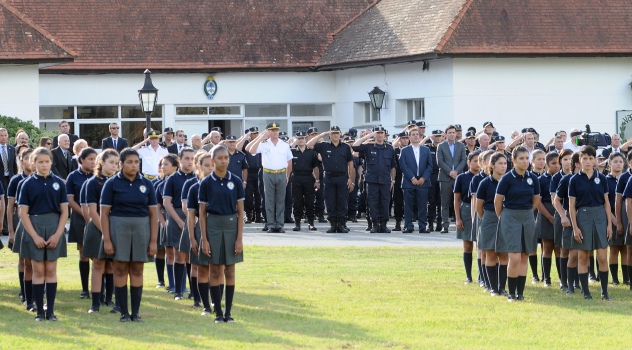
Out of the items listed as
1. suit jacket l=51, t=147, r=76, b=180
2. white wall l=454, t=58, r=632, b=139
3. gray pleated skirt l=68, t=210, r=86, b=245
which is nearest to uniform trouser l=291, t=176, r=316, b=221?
suit jacket l=51, t=147, r=76, b=180

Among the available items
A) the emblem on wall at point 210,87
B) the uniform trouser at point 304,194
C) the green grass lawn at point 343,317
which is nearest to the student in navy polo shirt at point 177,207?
the green grass lawn at point 343,317

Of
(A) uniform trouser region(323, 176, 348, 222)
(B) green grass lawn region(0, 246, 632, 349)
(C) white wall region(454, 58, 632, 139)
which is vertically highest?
(C) white wall region(454, 58, 632, 139)

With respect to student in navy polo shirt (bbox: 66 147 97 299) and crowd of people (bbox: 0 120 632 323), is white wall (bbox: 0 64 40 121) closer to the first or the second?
crowd of people (bbox: 0 120 632 323)

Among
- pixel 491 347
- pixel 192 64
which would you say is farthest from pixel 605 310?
pixel 192 64

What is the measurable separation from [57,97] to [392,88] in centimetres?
966

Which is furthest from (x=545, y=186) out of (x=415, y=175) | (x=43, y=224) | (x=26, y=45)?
(x=26, y=45)

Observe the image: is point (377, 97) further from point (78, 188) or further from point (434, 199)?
point (78, 188)

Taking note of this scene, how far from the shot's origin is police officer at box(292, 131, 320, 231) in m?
26.5

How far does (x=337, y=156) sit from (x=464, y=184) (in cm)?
838

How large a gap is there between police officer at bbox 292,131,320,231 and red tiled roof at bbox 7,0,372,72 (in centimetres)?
1222

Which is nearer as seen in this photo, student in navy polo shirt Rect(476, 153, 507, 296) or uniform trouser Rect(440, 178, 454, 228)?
student in navy polo shirt Rect(476, 153, 507, 296)

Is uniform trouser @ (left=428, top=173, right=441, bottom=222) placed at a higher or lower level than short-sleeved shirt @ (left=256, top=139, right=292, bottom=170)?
lower

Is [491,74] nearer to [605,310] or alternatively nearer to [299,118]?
[299,118]

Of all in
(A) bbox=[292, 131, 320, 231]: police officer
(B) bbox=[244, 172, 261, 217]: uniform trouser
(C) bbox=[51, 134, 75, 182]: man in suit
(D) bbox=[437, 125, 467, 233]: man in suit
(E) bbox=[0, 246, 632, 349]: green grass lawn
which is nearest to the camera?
(E) bbox=[0, 246, 632, 349]: green grass lawn
